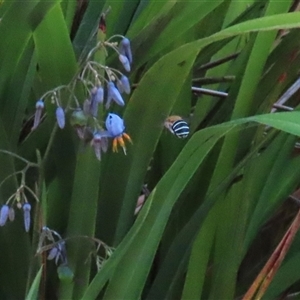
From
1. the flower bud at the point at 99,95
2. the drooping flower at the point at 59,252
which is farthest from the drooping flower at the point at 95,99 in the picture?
the drooping flower at the point at 59,252

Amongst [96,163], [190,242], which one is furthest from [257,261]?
[96,163]

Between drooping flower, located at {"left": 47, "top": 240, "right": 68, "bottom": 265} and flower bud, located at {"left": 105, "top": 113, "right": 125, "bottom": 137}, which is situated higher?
flower bud, located at {"left": 105, "top": 113, "right": 125, "bottom": 137}

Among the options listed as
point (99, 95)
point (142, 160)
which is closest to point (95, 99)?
point (99, 95)

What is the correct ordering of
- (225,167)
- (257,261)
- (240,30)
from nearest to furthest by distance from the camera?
(240,30), (225,167), (257,261)

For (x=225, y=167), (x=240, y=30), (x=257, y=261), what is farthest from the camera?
(x=257, y=261)

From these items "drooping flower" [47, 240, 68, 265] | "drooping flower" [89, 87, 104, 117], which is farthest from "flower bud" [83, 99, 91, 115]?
"drooping flower" [47, 240, 68, 265]

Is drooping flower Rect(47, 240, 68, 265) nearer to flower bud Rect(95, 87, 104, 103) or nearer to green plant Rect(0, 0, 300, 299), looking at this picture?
green plant Rect(0, 0, 300, 299)

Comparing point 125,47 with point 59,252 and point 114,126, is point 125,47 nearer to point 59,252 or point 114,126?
point 114,126

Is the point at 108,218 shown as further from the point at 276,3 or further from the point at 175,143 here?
the point at 276,3

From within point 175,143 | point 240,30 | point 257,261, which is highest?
point 240,30
